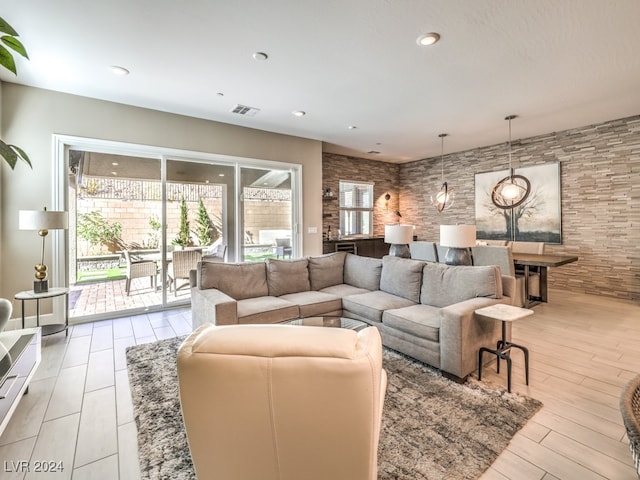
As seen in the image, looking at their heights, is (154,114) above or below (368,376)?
above

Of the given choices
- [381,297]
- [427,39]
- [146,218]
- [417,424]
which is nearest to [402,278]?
[381,297]

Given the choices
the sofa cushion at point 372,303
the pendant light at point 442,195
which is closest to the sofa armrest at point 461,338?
the sofa cushion at point 372,303

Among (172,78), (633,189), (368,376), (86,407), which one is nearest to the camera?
(368,376)

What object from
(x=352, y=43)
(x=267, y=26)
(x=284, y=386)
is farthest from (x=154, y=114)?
(x=284, y=386)

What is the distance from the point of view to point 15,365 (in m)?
1.78

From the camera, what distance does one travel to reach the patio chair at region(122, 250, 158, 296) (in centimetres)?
439

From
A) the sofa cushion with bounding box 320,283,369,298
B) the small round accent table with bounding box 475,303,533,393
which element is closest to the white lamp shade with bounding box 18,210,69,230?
the sofa cushion with bounding box 320,283,369,298

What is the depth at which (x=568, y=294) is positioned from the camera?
210 inches

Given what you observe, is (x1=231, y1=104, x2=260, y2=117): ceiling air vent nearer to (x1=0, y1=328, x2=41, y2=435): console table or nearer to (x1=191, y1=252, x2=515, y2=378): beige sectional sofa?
(x1=191, y1=252, x2=515, y2=378): beige sectional sofa

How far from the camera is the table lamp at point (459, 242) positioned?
3387 mm

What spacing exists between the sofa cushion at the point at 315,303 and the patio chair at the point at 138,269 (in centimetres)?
232

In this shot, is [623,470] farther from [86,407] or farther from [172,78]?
[172,78]

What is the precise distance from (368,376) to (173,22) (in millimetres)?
3003

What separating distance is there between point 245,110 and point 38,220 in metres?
2.83
